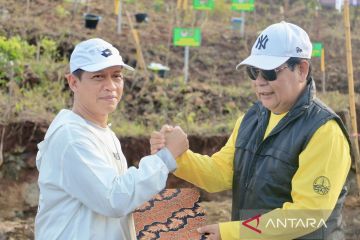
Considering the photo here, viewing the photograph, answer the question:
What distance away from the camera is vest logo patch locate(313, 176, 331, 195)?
7.93 ft

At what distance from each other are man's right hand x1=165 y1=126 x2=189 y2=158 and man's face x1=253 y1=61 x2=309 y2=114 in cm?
34

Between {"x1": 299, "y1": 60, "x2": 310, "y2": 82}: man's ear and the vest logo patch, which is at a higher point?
{"x1": 299, "y1": 60, "x2": 310, "y2": 82}: man's ear

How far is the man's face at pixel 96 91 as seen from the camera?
2.45m

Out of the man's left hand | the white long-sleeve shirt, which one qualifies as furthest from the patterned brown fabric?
the white long-sleeve shirt

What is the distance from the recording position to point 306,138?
8.09 feet

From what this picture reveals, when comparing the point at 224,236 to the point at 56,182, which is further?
the point at 224,236

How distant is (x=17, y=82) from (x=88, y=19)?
6.15 feet

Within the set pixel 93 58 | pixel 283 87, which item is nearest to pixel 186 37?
pixel 283 87

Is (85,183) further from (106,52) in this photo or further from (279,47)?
(279,47)

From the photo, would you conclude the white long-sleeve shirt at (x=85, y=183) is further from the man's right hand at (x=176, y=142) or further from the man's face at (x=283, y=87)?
the man's face at (x=283, y=87)

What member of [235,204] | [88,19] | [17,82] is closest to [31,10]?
[88,19]

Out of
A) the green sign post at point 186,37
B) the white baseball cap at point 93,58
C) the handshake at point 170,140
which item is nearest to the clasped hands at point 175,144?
the handshake at point 170,140

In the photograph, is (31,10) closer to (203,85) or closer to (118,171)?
(203,85)

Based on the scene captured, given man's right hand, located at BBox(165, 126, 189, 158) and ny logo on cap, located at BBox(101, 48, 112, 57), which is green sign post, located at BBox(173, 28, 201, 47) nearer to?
man's right hand, located at BBox(165, 126, 189, 158)
